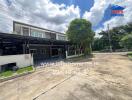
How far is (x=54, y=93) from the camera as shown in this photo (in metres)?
6.01

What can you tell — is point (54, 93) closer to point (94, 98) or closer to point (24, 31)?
point (94, 98)

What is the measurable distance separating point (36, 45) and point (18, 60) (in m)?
8.79

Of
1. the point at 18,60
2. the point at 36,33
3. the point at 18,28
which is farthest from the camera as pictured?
the point at 36,33

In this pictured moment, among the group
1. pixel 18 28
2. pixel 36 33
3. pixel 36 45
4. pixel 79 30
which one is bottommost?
pixel 36 45

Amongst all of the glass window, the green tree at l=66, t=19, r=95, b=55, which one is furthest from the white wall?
the green tree at l=66, t=19, r=95, b=55

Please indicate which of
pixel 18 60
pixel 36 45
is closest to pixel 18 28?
pixel 36 45

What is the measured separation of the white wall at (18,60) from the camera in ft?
37.5

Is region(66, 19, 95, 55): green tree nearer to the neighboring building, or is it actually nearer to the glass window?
the neighboring building

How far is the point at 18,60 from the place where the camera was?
12672mm

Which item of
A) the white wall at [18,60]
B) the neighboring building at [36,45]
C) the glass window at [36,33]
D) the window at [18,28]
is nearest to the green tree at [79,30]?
the neighboring building at [36,45]

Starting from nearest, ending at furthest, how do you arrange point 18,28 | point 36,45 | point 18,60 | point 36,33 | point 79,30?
1. point 18,60
2. point 36,45
3. point 18,28
4. point 79,30
5. point 36,33

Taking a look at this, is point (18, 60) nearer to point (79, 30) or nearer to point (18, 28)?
point (18, 28)

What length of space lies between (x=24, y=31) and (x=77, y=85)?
18065 mm

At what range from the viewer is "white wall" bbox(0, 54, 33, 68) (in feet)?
37.5
